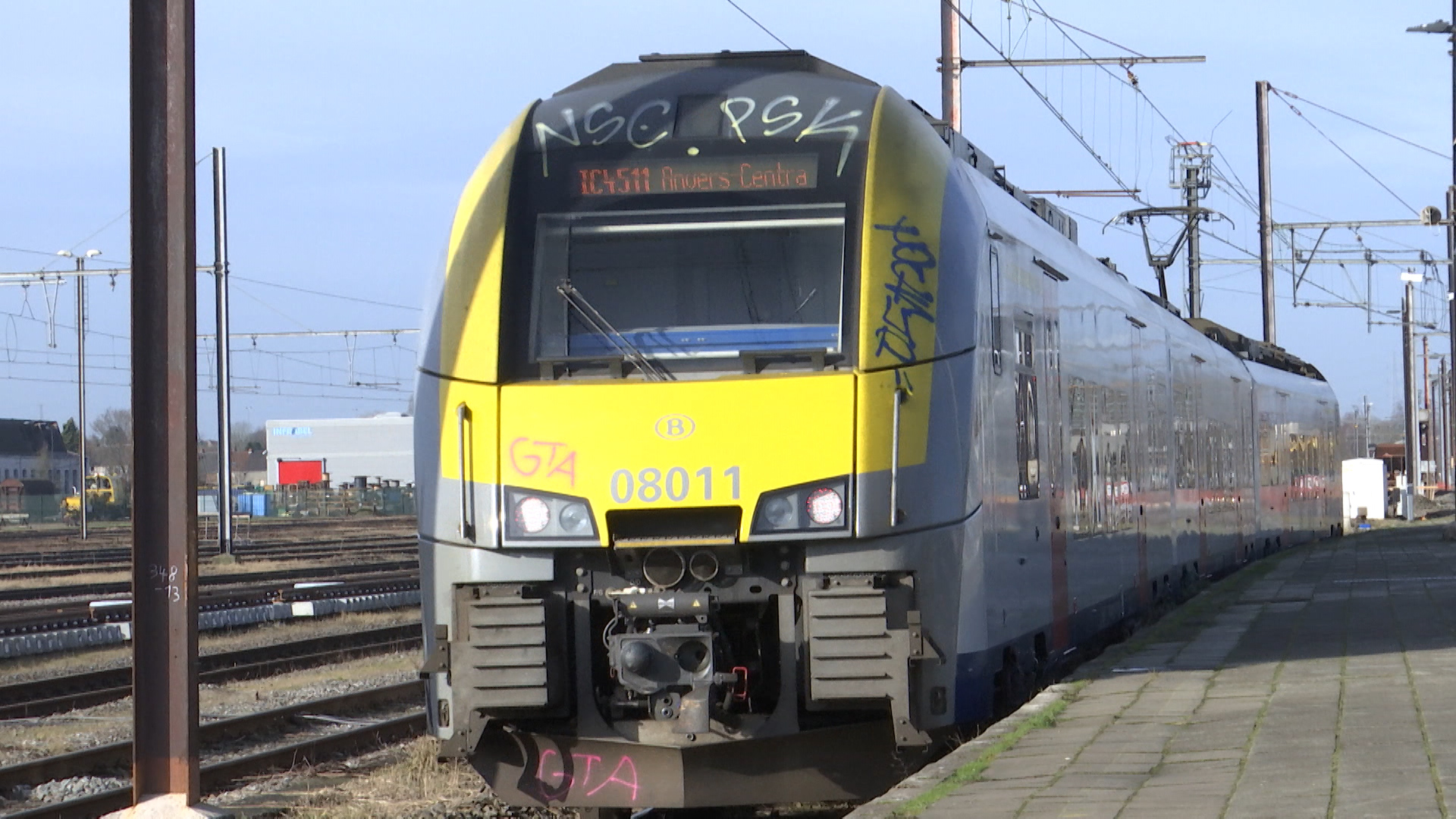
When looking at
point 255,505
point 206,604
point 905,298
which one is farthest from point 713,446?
point 255,505

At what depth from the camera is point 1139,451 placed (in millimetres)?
14617

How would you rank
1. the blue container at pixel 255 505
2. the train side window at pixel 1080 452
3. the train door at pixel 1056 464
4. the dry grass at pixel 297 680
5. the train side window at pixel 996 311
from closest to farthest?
1. the train side window at pixel 996 311
2. the train door at pixel 1056 464
3. the train side window at pixel 1080 452
4. the dry grass at pixel 297 680
5. the blue container at pixel 255 505

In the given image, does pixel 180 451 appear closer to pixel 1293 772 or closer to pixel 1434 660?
pixel 1293 772

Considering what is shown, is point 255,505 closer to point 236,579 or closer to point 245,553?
point 245,553

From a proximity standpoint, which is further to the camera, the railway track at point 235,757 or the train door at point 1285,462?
the train door at point 1285,462

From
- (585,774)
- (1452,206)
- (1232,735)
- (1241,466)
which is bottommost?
(585,774)

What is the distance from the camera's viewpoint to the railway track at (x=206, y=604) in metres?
20.3

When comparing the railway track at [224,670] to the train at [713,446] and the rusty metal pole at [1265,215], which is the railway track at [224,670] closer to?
the train at [713,446]

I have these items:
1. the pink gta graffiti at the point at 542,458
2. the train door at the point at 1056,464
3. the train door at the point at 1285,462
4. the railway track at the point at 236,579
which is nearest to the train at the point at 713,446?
the pink gta graffiti at the point at 542,458

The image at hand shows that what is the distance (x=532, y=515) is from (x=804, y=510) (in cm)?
117

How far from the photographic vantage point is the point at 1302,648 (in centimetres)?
1190

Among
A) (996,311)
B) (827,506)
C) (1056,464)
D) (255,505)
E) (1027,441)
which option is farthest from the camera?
(255,505)

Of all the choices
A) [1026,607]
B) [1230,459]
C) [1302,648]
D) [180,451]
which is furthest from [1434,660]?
[1230,459]

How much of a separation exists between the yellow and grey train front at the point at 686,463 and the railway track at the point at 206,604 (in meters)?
10.6
